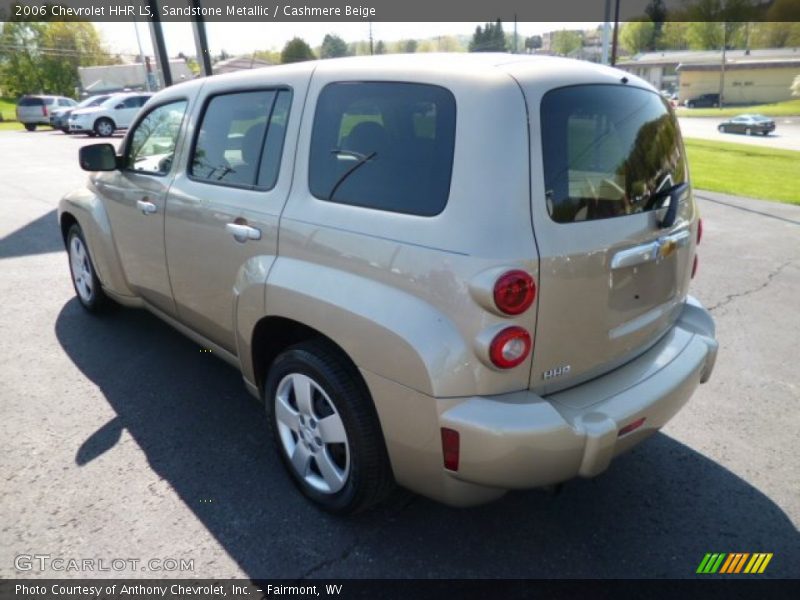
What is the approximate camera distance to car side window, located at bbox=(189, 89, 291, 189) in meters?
2.75

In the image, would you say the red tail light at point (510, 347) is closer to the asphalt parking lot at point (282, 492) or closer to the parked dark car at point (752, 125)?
the asphalt parking lot at point (282, 492)

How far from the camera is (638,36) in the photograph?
11706 cm

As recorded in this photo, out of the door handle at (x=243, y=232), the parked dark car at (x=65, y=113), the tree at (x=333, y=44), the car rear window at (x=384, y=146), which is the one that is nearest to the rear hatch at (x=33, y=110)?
the parked dark car at (x=65, y=113)

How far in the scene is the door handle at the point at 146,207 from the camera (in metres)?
3.51

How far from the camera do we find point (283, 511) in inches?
105

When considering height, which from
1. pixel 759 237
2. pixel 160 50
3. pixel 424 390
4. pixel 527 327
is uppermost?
pixel 160 50

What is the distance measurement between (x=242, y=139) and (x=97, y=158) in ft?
4.75

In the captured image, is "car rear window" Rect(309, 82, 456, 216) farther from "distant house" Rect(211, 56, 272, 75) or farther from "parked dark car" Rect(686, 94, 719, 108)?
"parked dark car" Rect(686, 94, 719, 108)

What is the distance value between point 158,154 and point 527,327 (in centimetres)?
276

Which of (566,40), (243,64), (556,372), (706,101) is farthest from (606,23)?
(566,40)

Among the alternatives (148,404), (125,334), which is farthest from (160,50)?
(148,404)

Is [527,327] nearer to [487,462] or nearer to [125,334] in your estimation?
[487,462]

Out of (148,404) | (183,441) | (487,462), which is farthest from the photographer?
(148,404)

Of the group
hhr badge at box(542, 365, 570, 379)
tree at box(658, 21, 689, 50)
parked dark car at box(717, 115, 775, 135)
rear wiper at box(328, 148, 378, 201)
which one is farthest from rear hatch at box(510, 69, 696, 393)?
tree at box(658, 21, 689, 50)
